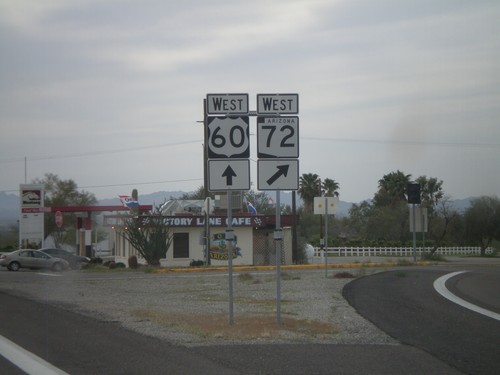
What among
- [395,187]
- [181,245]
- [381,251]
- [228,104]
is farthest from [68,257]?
[395,187]

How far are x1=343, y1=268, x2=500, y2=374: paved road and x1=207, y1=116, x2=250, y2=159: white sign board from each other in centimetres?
381

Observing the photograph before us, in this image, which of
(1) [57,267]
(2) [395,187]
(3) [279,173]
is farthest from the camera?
(2) [395,187]

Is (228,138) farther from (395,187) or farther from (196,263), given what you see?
(395,187)

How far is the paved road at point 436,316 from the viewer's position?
9569 mm

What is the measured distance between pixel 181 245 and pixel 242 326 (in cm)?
2989

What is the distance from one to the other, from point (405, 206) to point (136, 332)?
59000 millimetres

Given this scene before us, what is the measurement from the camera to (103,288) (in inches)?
830

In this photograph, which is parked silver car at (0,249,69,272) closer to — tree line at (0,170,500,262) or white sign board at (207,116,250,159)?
tree line at (0,170,500,262)

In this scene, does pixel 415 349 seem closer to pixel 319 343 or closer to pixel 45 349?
pixel 319 343

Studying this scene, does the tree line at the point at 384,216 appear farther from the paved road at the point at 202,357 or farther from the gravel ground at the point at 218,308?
the paved road at the point at 202,357

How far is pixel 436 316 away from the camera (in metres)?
13.2

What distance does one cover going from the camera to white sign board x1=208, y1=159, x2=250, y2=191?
12039 millimetres

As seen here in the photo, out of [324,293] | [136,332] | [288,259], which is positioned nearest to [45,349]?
[136,332]

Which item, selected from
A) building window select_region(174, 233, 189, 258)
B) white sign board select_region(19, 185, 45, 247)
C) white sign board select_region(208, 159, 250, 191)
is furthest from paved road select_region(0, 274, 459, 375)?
white sign board select_region(19, 185, 45, 247)
